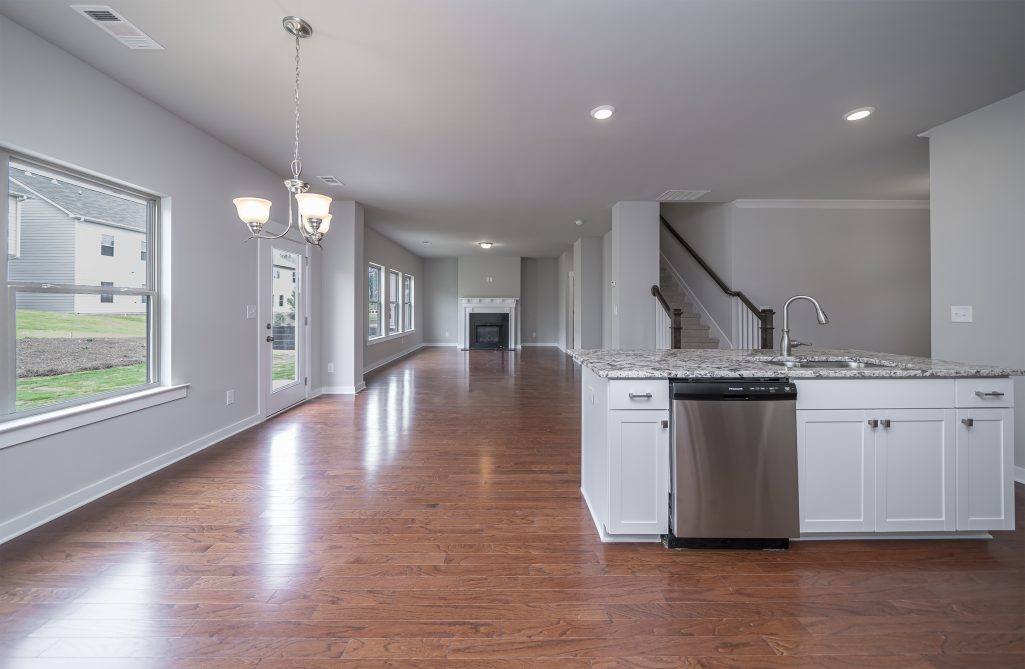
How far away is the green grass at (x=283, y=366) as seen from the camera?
4.82 meters

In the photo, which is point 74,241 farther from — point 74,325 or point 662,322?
point 662,322

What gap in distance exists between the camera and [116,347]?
116 inches

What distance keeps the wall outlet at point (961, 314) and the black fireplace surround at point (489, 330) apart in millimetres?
8977

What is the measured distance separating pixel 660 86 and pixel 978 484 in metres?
2.84

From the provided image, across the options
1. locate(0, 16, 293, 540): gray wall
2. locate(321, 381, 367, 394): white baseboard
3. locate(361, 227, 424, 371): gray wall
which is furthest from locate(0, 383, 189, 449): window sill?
locate(361, 227, 424, 371): gray wall

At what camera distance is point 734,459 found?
206 cm

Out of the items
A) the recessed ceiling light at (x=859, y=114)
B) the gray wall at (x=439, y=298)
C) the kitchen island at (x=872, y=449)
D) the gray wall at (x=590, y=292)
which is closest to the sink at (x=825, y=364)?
the kitchen island at (x=872, y=449)

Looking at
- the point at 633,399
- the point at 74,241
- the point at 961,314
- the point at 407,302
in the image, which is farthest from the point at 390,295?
the point at 961,314

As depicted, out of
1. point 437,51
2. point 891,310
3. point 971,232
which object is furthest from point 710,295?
point 437,51

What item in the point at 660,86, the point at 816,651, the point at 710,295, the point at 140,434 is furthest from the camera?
the point at 710,295

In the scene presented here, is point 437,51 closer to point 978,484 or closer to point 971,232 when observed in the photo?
point 978,484

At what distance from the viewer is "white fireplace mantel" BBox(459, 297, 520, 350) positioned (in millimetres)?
11445

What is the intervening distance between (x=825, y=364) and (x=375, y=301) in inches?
309

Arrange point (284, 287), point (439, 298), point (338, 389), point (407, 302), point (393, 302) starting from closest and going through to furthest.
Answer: point (284, 287), point (338, 389), point (393, 302), point (407, 302), point (439, 298)
